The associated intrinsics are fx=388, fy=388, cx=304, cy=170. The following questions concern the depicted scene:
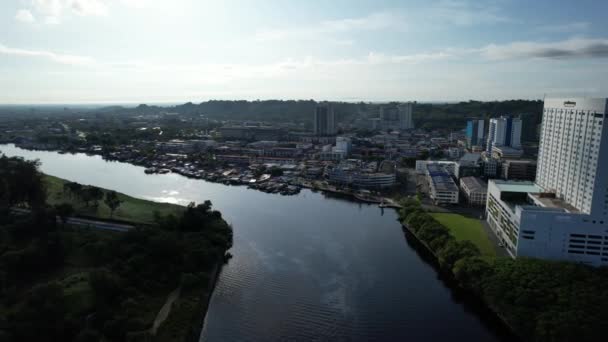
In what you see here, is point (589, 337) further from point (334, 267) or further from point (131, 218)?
point (131, 218)

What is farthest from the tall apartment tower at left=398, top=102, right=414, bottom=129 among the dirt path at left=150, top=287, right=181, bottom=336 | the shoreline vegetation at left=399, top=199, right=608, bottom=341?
the dirt path at left=150, top=287, right=181, bottom=336

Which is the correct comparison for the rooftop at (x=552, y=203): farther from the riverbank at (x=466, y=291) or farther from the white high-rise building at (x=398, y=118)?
the white high-rise building at (x=398, y=118)

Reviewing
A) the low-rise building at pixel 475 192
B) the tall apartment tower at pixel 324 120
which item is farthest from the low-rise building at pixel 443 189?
the tall apartment tower at pixel 324 120

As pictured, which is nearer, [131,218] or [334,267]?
[334,267]

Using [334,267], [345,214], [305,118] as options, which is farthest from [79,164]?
[305,118]

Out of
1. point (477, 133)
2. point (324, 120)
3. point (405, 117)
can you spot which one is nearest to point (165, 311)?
point (477, 133)

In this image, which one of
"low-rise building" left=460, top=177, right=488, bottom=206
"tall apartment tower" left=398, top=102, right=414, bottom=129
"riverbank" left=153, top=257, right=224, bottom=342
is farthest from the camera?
"tall apartment tower" left=398, top=102, right=414, bottom=129

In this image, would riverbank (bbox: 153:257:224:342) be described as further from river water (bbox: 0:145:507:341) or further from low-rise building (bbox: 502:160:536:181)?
low-rise building (bbox: 502:160:536:181)

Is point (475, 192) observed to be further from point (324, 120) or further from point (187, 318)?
point (324, 120)
